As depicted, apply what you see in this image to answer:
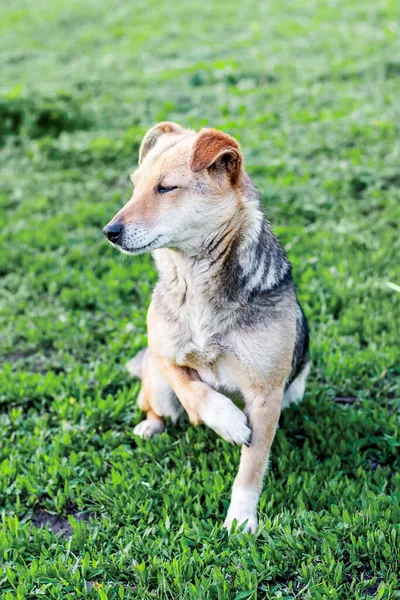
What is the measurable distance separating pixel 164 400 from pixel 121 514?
0.84 metres

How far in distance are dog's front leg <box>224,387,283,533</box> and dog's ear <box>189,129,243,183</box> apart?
1.28m

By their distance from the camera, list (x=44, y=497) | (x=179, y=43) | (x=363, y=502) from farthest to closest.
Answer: (x=179, y=43) < (x=44, y=497) < (x=363, y=502)

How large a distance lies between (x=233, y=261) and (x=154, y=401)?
47.6 inches

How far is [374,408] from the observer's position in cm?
490

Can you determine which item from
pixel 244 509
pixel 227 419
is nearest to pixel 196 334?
pixel 227 419

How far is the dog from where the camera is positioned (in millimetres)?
3850

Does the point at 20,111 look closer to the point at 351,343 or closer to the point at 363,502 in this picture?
the point at 351,343

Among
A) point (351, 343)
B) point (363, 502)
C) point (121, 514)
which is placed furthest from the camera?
point (351, 343)

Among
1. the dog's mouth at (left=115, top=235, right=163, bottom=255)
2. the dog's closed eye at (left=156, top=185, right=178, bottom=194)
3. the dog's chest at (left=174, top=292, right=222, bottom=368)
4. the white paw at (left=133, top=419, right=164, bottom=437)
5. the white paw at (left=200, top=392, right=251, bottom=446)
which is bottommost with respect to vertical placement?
the white paw at (left=133, top=419, right=164, bottom=437)

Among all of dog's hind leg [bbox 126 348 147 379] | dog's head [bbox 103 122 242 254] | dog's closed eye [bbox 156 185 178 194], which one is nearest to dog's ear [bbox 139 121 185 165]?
dog's head [bbox 103 122 242 254]

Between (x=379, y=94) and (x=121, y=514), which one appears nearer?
(x=121, y=514)

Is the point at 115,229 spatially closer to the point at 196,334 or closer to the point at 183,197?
the point at 183,197

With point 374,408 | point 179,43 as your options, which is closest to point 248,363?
point 374,408

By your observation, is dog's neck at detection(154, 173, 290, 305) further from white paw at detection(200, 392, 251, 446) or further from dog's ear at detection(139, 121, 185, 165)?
dog's ear at detection(139, 121, 185, 165)
